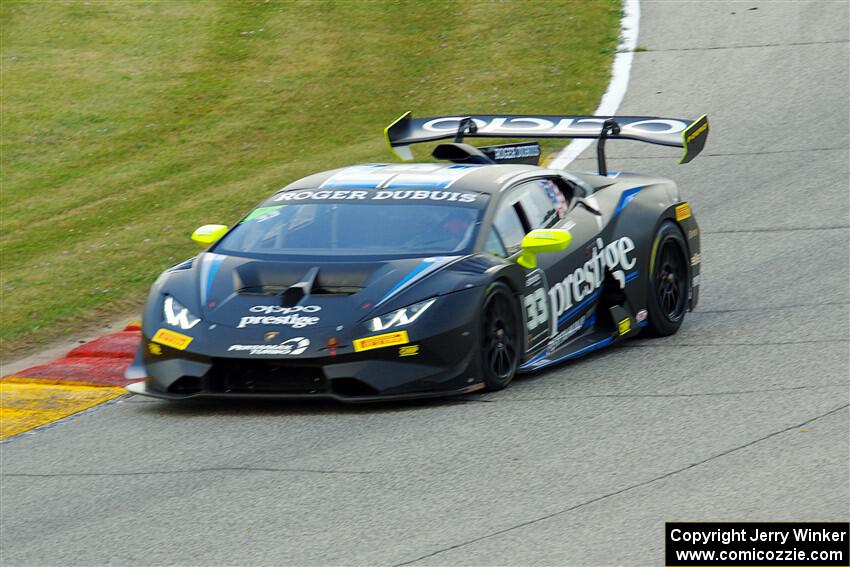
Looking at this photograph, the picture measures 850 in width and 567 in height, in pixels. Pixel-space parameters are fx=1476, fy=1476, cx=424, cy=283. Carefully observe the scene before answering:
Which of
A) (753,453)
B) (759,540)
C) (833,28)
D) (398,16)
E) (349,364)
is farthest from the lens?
(398,16)

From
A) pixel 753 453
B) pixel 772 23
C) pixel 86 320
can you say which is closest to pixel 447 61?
pixel 772 23

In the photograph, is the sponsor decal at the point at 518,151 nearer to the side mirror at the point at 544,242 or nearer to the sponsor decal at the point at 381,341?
the side mirror at the point at 544,242

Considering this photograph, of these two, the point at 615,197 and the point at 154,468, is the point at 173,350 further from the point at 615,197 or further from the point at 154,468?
the point at 615,197

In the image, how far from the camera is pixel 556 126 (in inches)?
408

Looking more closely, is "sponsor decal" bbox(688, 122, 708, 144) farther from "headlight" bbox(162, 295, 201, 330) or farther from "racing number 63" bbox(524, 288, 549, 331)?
"headlight" bbox(162, 295, 201, 330)

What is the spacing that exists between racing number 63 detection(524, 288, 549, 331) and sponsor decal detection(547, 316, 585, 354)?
169mm

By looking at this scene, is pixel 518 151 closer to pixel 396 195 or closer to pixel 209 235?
pixel 396 195

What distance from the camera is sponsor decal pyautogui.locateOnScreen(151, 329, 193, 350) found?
26.1 feet

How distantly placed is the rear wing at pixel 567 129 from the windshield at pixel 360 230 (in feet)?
5.57

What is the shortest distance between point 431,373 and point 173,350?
1.42 meters

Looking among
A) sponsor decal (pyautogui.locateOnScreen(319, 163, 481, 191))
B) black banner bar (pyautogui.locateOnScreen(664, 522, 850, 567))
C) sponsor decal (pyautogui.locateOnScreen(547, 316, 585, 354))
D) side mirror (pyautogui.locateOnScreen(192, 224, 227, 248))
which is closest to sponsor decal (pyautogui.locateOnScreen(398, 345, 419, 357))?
sponsor decal (pyautogui.locateOnScreen(547, 316, 585, 354))

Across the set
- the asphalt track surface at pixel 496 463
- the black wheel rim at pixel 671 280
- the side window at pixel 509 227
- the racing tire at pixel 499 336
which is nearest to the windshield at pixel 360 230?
the side window at pixel 509 227

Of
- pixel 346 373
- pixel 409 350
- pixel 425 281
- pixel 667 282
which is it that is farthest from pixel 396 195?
pixel 667 282

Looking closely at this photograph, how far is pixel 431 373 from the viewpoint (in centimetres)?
778
